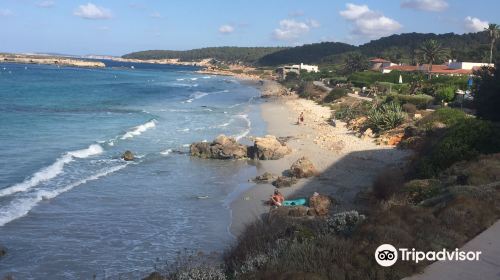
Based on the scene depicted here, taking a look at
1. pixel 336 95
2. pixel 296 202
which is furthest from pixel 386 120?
pixel 336 95

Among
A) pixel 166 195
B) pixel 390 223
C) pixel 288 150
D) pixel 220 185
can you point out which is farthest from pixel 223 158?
pixel 390 223

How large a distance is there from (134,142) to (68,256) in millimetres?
19900

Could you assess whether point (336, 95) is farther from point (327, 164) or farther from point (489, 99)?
point (489, 99)

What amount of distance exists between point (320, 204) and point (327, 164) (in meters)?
8.34

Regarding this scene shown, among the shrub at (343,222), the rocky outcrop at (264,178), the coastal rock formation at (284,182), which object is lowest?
the rocky outcrop at (264,178)

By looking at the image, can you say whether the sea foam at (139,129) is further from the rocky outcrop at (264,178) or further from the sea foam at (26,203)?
the rocky outcrop at (264,178)

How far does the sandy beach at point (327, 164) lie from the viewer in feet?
61.7

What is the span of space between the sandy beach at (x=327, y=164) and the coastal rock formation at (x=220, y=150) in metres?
1.48

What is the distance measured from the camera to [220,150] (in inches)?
1109

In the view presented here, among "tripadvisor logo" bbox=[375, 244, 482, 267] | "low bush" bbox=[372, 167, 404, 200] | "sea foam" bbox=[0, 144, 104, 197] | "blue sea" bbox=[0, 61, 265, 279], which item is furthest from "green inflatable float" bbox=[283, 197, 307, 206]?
"sea foam" bbox=[0, 144, 104, 197]

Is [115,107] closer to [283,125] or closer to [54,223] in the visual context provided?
[283,125]

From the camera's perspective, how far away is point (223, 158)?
28.1 metres

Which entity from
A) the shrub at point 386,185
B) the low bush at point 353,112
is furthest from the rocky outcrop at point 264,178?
the low bush at point 353,112

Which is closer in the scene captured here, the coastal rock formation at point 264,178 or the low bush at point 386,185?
the low bush at point 386,185
